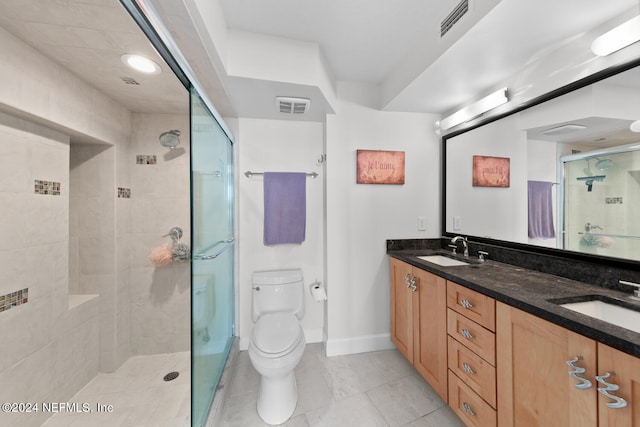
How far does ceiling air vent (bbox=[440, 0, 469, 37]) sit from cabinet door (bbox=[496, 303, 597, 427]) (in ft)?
4.75

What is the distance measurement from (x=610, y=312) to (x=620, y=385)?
48 centimetres

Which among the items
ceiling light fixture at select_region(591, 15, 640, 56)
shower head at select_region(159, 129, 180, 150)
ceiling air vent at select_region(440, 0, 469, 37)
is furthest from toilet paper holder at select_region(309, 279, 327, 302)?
ceiling light fixture at select_region(591, 15, 640, 56)

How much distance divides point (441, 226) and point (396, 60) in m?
1.47

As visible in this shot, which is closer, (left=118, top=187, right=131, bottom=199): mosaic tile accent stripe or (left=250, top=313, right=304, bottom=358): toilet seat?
(left=250, top=313, right=304, bottom=358): toilet seat

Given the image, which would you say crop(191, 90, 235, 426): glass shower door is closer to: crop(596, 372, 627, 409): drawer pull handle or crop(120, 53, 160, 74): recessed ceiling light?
crop(120, 53, 160, 74): recessed ceiling light

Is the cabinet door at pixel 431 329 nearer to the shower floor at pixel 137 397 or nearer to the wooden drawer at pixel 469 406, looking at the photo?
the wooden drawer at pixel 469 406

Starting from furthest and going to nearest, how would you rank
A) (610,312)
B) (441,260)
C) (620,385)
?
1. (441,260)
2. (610,312)
3. (620,385)

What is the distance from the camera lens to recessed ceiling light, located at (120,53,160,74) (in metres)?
1.33

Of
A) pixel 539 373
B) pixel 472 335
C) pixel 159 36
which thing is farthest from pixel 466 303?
pixel 159 36

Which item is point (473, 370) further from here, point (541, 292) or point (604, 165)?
point (604, 165)

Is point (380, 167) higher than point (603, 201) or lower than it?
higher

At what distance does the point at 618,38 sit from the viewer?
3.35ft

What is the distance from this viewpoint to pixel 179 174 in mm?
2055

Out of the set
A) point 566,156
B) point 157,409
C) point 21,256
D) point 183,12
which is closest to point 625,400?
point 566,156
